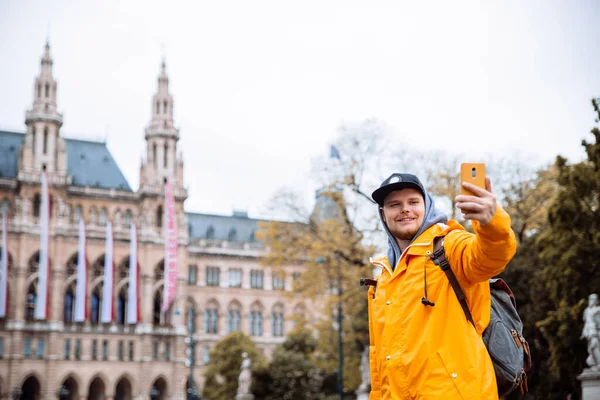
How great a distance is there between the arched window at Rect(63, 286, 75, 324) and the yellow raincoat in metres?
62.2

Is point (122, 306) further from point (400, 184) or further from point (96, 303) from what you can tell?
point (400, 184)

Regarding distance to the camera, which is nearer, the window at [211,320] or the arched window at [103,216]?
the arched window at [103,216]

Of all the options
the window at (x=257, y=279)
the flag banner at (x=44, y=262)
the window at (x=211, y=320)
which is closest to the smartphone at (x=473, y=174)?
the flag banner at (x=44, y=262)

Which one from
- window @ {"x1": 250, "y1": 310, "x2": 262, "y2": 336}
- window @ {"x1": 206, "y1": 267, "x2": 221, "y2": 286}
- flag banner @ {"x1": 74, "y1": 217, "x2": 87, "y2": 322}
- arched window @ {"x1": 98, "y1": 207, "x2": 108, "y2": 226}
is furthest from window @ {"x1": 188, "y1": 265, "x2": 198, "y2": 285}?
flag banner @ {"x1": 74, "y1": 217, "x2": 87, "y2": 322}

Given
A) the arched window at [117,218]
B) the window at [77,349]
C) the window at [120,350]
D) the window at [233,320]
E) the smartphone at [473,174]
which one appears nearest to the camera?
the smartphone at [473,174]

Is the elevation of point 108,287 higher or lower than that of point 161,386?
higher

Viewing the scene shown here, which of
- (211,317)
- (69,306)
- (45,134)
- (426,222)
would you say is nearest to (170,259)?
(69,306)

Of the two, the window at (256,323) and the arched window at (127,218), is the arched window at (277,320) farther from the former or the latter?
the arched window at (127,218)

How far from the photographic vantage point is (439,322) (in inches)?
155

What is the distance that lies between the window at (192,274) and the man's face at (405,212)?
7066cm

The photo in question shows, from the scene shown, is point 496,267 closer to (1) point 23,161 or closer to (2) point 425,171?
(2) point 425,171

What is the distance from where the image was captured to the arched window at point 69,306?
207ft

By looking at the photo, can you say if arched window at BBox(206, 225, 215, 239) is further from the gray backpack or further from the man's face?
the gray backpack

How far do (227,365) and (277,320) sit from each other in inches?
871
